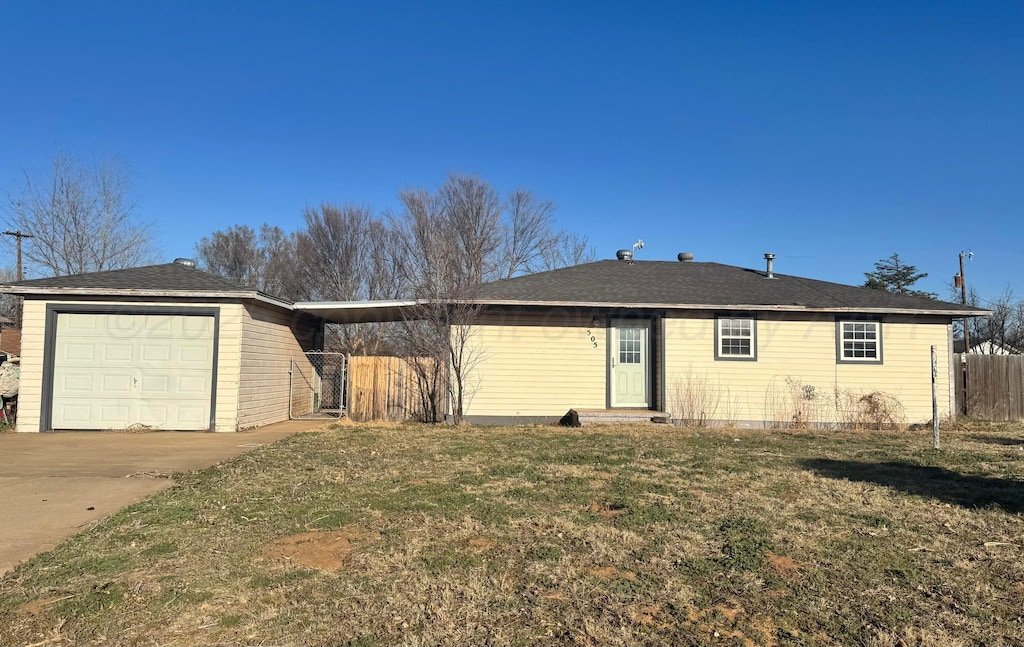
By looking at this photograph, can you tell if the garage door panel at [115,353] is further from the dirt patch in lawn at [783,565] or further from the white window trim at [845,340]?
the white window trim at [845,340]

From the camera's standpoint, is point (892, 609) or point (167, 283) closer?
point (892, 609)

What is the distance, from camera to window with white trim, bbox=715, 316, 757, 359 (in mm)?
12867

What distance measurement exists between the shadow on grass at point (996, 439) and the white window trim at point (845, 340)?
7.53ft

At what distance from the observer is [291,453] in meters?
8.59

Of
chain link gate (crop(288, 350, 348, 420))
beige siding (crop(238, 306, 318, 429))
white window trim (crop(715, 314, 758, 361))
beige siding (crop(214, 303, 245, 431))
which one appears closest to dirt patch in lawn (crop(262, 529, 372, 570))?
beige siding (crop(214, 303, 245, 431))

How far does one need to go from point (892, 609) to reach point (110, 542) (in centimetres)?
548

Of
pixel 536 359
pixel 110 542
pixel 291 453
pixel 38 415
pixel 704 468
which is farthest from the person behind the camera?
pixel 536 359

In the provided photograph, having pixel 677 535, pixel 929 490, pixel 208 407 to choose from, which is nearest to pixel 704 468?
pixel 929 490

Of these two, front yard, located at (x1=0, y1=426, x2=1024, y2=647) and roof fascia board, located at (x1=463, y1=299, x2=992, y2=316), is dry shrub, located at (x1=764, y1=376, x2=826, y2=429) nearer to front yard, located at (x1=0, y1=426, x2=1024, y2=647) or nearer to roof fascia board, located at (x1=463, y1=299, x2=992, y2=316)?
roof fascia board, located at (x1=463, y1=299, x2=992, y2=316)

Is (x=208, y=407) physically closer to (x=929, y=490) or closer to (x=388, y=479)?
(x=388, y=479)

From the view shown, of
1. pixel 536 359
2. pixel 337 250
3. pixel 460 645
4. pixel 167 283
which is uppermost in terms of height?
pixel 337 250

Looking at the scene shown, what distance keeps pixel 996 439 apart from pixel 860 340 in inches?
120

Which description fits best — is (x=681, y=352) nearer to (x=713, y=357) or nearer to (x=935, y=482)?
(x=713, y=357)

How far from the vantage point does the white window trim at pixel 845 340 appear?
12.9 meters
